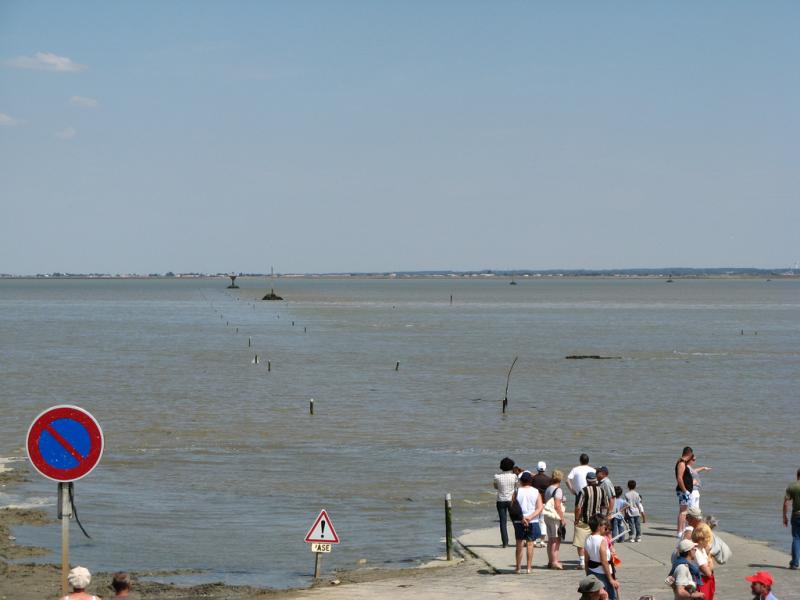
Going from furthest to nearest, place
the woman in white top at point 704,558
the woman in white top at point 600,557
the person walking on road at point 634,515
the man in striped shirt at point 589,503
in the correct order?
1. the person walking on road at point 634,515
2. the man in striped shirt at point 589,503
3. the woman in white top at point 600,557
4. the woman in white top at point 704,558

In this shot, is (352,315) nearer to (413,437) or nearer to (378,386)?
(378,386)

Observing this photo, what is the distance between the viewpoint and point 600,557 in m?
13.3

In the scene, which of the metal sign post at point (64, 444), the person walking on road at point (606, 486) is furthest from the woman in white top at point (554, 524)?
the metal sign post at point (64, 444)

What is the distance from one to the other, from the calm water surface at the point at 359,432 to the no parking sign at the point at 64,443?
10.9 meters

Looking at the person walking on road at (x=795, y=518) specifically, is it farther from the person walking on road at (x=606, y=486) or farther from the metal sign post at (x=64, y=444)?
the metal sign post at (x=64, y=444)

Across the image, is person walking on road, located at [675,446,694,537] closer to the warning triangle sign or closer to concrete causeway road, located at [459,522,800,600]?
concrete causeway road, located at [459,522,800,600]

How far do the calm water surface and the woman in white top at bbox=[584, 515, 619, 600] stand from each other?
308 inches

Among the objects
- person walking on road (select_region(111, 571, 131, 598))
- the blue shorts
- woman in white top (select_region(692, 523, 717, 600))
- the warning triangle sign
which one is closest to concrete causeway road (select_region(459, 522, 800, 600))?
the blue shorts

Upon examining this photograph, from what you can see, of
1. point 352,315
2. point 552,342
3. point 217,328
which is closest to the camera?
point 552,342

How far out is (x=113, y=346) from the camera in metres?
92.1

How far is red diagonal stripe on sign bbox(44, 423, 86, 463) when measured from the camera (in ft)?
30.7

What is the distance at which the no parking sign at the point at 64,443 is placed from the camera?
9.37 metres

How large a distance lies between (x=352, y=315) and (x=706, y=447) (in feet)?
394

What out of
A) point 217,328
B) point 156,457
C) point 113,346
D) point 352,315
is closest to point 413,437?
point 156,457
